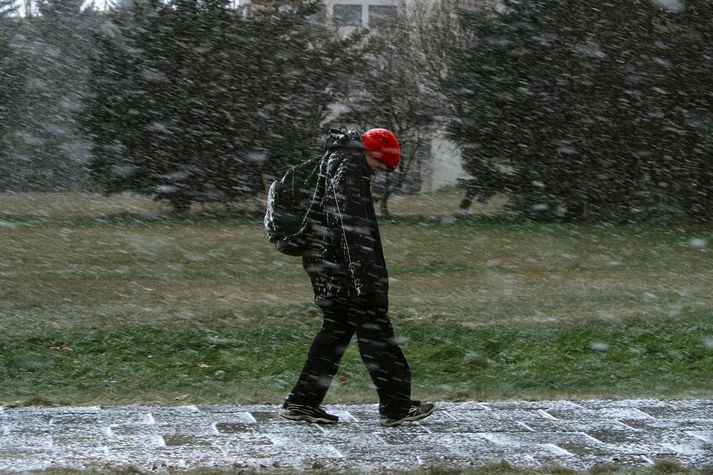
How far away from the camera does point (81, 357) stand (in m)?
8.44

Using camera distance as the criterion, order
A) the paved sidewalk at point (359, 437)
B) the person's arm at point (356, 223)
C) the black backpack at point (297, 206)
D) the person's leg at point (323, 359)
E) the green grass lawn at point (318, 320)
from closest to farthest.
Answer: the paved sidewalk at point (359, 437), the person's arm at point (356, 223), the black backpack at point (297, 206), the person's leg at point (323, 359), the green grass lawn at point (318, 320)

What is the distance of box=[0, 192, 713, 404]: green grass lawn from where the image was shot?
24.7ft

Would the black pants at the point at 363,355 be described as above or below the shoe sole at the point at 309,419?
above

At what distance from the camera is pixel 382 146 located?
5.57 metres

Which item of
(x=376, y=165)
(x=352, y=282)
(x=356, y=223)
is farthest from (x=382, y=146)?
(x=352, y=282)

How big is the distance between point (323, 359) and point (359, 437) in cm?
53

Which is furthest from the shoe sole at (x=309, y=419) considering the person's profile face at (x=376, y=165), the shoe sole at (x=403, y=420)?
the person's profile face at (x=376, y=165)

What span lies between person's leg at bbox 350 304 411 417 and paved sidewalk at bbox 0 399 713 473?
125 mm

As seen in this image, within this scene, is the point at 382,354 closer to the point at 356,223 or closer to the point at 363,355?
the point at 363,355

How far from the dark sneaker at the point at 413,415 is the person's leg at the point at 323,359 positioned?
0.35 metres

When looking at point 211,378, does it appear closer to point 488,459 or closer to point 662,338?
point 488,459

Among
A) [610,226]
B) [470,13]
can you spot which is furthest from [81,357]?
[470,13]

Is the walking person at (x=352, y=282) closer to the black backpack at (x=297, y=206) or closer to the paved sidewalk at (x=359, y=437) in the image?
the black backpack at (x=297, y=206)

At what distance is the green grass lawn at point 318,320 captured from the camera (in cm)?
753
